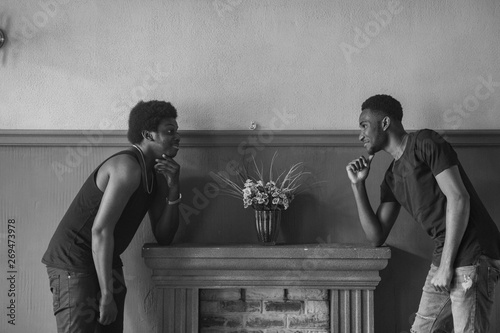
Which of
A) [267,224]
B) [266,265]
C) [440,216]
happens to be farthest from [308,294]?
[440,216]

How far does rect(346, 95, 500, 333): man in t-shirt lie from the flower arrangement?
0.36 meters

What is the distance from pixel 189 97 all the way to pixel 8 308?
1.56 metres

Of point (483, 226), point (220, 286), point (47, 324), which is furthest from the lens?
point (47, 324)

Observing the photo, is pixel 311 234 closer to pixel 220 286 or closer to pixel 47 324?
pixel 220 286

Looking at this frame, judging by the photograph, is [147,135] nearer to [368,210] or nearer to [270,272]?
[270,272]

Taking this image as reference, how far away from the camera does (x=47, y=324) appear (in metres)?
2.99

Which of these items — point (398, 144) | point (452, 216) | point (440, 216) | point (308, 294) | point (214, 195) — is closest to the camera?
point (452, 216)

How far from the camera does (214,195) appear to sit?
305cm

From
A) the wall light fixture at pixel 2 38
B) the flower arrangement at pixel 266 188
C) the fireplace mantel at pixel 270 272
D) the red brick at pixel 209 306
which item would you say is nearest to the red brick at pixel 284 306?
the fireplace mantel at pixel 270 272

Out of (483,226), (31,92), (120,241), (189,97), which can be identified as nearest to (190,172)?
(189,97)

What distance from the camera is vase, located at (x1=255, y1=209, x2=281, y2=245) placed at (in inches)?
111

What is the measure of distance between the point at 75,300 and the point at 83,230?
0.32 metres

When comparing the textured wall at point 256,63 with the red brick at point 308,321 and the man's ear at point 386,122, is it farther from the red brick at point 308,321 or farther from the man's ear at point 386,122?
the red brick at point 308,321

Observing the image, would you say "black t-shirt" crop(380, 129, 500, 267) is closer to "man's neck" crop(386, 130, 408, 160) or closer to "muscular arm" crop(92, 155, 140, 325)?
"man's neck" crop(386, 130, 408, 160)
